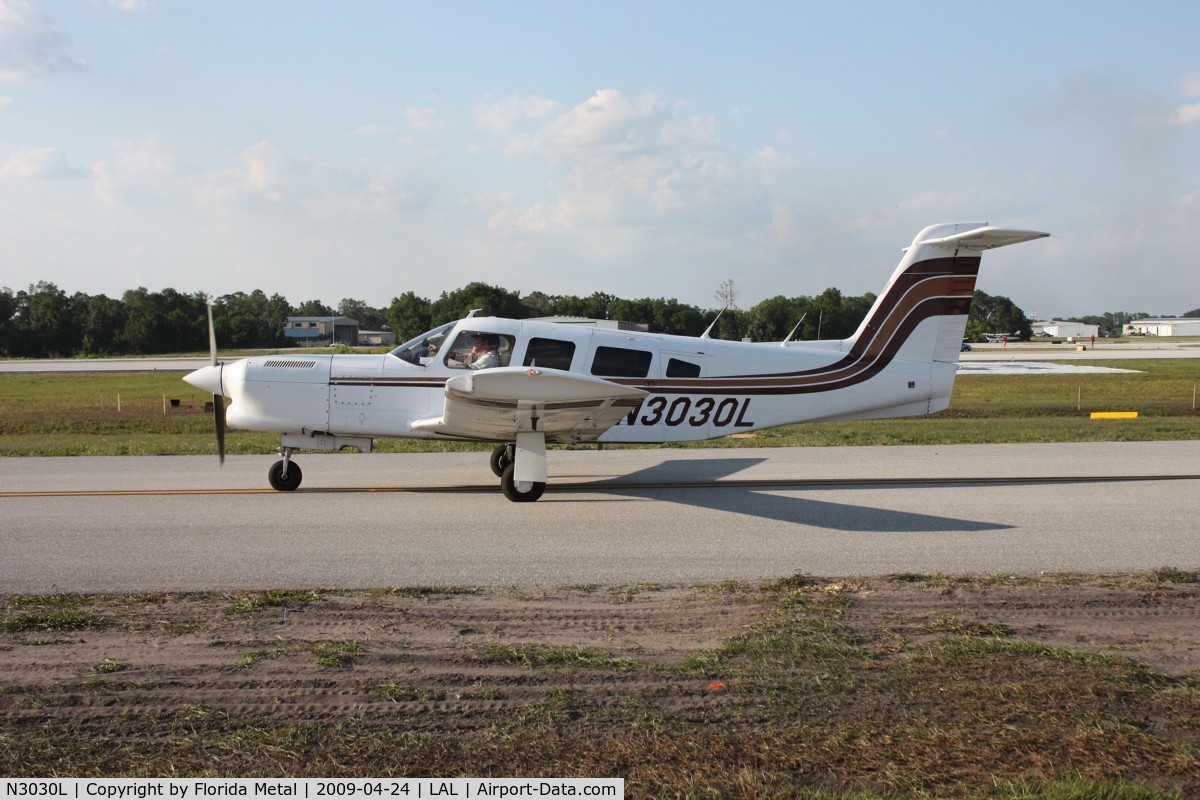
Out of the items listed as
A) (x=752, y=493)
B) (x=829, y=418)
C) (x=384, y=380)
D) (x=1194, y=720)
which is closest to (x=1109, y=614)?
(x=1194, y=720)

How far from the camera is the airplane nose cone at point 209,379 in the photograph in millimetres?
11367

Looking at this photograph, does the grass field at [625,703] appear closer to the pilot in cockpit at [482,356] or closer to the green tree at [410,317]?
the pilot in cockpit at [482,356]

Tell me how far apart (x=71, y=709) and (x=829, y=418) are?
970 centimetres

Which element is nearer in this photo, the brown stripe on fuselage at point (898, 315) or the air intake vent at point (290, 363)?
the air intake vent at point (290, 363)

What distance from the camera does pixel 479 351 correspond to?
36.8ft

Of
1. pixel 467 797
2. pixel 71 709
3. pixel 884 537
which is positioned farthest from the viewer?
pixel 884 537

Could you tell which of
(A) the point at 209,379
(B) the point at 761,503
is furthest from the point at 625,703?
(A) the point at 209,379

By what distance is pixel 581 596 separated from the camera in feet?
21.3

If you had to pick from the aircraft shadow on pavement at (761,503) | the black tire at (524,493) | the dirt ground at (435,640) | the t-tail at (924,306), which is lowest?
the dirt ground at (435,640)

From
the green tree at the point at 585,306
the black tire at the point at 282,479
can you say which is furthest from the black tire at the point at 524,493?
the green tree at the point at 585,306

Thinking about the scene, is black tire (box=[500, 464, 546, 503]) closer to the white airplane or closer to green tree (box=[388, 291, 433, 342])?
the white airplane

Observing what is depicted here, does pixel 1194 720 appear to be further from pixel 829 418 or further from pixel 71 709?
pixel 829 418

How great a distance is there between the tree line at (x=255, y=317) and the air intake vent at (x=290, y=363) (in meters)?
37.8

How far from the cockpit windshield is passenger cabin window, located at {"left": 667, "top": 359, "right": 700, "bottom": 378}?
9.24ft
